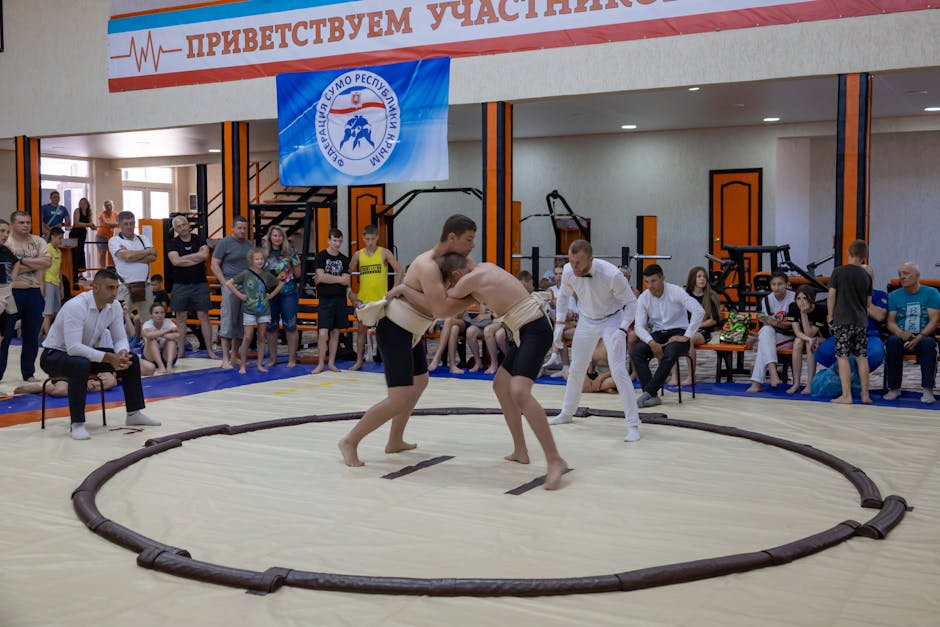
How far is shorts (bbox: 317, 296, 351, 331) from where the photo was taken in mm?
9930

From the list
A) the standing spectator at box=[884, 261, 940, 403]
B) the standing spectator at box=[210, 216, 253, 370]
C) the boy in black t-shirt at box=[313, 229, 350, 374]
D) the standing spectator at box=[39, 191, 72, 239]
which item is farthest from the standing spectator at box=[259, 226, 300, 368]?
the standing spectator at box=[39, 191, 72, 239]

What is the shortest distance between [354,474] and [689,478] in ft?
6.39

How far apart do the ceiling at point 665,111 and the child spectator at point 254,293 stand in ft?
11.1

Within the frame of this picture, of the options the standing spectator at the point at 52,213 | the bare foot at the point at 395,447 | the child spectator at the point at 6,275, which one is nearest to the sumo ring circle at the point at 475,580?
the bare foot at the point at 395,447

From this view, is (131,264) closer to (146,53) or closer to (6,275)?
(6,275)

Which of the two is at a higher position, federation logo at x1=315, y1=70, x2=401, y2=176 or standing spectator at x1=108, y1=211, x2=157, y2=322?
federation logo at x1=315, y1=70, x2=401, y2=176

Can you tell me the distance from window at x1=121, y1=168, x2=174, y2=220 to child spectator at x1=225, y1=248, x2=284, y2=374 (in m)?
14.2

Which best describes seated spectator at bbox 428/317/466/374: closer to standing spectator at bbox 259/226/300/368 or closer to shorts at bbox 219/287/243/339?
standing spectator at bbox 259/226/300/368

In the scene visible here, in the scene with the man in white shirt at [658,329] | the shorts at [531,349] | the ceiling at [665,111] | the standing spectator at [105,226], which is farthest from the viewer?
the standing spectator at [105,226]

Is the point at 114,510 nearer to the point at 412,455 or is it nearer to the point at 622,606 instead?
the point at 412,455

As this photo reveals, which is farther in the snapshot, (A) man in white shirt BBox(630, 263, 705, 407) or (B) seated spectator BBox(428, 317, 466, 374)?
(B) seated spectator BBox(428, 317, 466, 374)

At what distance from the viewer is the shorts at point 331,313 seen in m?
9.93

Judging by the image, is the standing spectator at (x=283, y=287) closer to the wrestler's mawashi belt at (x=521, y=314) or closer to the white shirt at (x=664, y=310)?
the white shirt at (x=664, y=310)

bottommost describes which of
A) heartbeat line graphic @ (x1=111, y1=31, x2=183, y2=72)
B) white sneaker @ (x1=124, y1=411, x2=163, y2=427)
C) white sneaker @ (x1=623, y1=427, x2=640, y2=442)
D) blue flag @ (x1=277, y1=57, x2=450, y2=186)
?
white sneaker @ (x1=623, y1=427, x2=640, y2=442)
